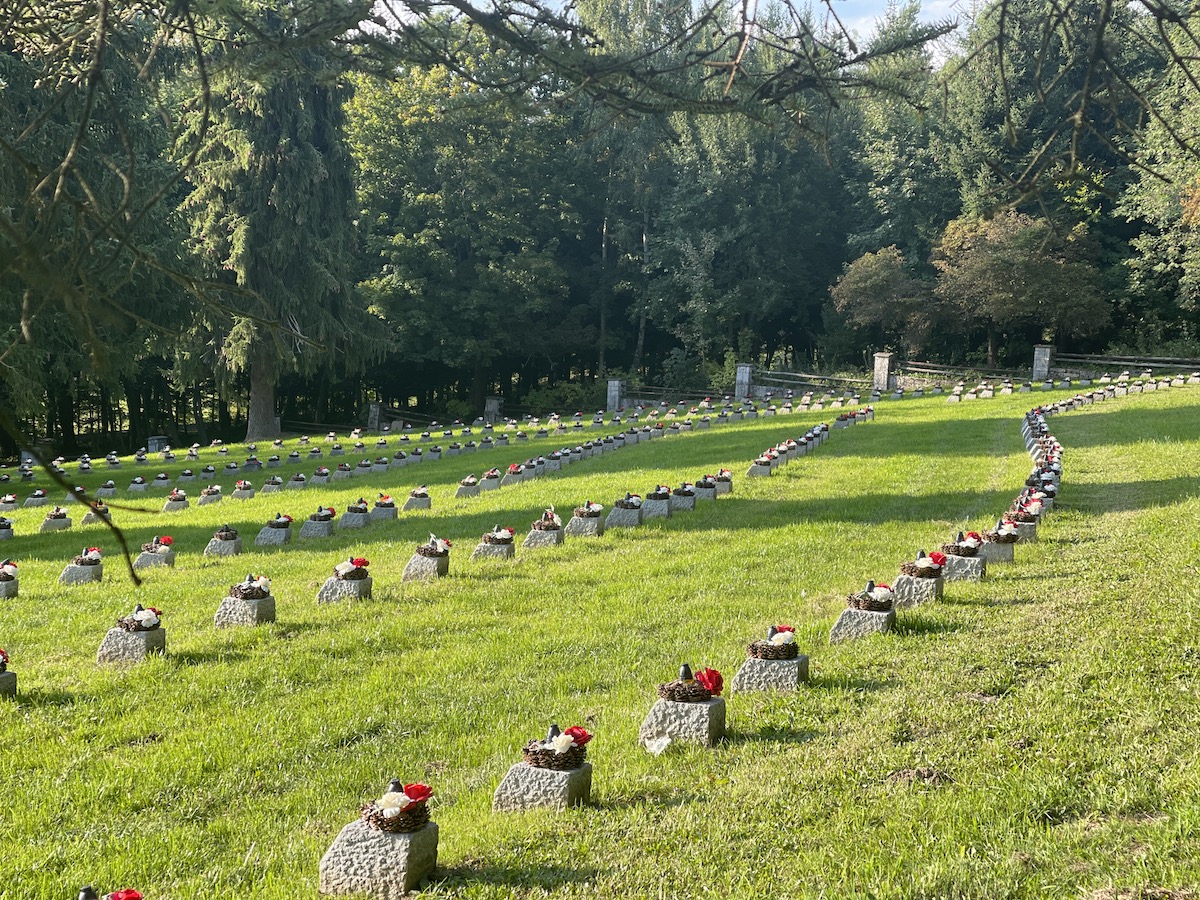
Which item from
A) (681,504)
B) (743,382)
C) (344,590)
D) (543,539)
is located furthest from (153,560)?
(743,382)

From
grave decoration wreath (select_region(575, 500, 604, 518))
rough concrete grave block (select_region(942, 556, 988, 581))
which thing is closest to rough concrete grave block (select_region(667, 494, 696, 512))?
grave decoration wreath (select_region(575, 500, 604, 518))

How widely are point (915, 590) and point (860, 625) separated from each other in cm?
111

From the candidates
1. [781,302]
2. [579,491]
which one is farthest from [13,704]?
[781,302]

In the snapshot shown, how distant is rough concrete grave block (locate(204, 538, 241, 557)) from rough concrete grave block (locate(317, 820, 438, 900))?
9.79m

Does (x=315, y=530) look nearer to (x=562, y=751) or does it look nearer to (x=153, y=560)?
(x=153, y=560)

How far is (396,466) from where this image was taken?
24.5m

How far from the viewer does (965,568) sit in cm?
927

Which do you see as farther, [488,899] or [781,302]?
[781,302]

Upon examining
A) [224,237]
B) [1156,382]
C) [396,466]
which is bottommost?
[396,466]

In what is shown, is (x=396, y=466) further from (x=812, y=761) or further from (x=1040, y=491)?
(x=812, y=761)

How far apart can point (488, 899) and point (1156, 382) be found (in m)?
33.0

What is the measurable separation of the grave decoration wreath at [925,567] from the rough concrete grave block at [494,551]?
4775 mm

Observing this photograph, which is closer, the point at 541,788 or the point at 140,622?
the point at 541,788

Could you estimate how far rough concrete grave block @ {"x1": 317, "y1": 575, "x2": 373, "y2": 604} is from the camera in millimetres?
9852
